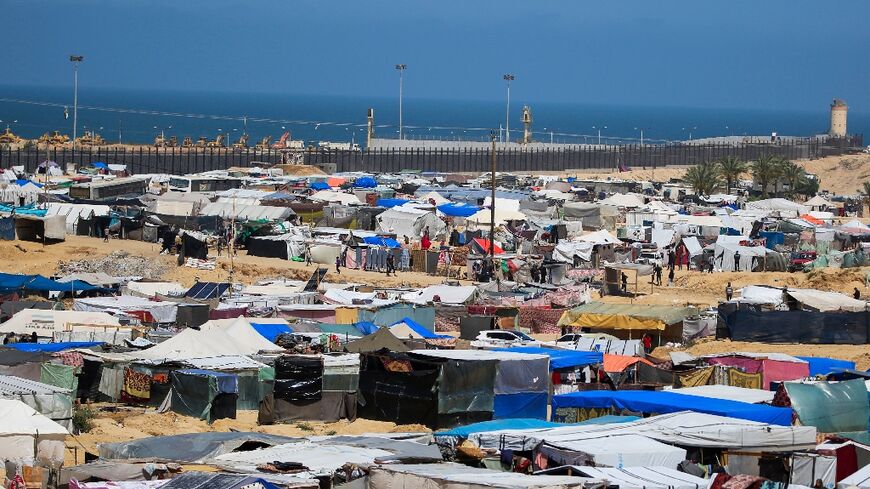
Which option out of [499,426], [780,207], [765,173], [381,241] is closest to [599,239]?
[381,241]

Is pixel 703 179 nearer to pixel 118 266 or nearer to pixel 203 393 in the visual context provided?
pixel 118 266

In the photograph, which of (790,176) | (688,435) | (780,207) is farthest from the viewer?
(790,176)

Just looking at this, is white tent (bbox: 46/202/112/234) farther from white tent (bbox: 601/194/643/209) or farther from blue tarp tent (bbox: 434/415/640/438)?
blue tarp tent (bbox: 434/415/640/438)

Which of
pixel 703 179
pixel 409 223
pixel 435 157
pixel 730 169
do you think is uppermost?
pixel 730 169

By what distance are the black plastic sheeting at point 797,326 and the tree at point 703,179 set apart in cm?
3669

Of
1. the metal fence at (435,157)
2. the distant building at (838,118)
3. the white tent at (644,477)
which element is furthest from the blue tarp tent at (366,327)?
the distant building at (838,118)

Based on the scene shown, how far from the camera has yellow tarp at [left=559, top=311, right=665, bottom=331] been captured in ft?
96.6

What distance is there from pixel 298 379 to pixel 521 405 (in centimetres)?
336

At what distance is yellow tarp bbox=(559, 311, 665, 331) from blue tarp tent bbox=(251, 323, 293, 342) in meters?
6.10

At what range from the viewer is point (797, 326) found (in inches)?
1172

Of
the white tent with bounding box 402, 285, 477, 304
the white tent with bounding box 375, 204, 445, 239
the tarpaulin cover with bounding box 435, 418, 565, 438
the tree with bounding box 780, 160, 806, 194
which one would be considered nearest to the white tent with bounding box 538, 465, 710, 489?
the tarpaulin cover with bounding box 435, 418, 565, 438

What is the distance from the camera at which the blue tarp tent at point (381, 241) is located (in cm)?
4297

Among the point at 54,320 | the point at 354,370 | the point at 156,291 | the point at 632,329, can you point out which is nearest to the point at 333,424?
the point at 354,370

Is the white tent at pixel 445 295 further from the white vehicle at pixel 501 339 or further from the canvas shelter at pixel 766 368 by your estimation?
the canvas shelter at pixel 766 368
